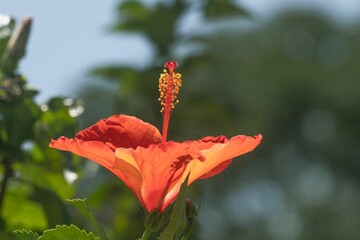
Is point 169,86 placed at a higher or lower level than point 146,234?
higher

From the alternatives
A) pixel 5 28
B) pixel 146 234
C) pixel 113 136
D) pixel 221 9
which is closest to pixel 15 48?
pixel 5 28

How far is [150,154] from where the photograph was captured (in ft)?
4.48

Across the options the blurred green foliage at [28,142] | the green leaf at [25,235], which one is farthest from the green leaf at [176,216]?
the blurred green foliage at [28,142]

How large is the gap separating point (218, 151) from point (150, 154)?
0.11 m

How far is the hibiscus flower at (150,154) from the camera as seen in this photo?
1.37 metres

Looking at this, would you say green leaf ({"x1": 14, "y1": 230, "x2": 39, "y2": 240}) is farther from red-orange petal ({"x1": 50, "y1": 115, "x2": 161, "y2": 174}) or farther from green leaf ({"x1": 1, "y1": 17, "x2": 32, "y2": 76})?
green leaf ({"x1": 1, "y1": 17, "x2": 32, "y2": 76})

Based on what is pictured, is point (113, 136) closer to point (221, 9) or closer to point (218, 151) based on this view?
point (218, 151)

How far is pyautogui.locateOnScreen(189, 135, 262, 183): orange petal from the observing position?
1390 millimetres

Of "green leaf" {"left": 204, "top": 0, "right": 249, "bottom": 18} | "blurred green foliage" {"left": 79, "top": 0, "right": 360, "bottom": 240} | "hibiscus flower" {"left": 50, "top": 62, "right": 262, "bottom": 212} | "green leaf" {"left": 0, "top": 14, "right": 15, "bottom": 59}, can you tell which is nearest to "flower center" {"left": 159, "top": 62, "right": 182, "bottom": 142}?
"hibiscus flower" {"left": 50, "top": 62, "right": 262, "bottom": 212}

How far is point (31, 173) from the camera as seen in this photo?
2.51 meters

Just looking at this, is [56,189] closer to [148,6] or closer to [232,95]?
[148,6]

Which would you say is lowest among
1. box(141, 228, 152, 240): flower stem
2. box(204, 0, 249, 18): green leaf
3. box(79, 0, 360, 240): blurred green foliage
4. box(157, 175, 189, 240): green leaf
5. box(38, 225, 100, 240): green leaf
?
box(79, 0, 360, 240): blurred green foliage

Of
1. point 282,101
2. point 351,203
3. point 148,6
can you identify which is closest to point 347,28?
point 282,101

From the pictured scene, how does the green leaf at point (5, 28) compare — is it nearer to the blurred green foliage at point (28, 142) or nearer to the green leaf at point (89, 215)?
the blurred green foliage at point (28, 142)
